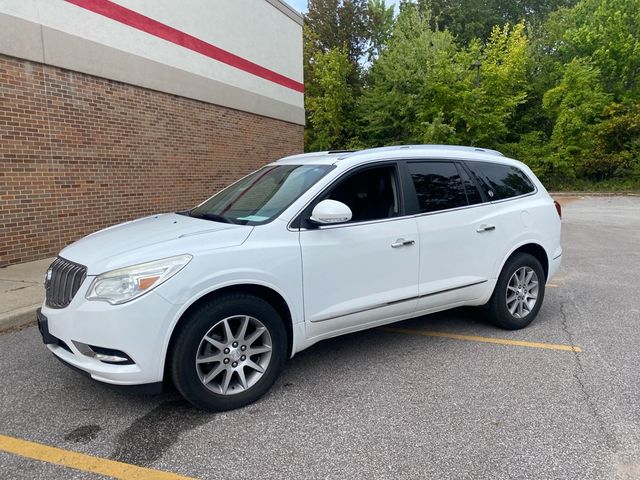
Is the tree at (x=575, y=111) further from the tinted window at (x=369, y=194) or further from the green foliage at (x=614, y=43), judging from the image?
the tinted window at (x=369, y=194)

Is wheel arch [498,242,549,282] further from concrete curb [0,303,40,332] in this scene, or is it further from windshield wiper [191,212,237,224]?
concrete curb [0,303,40,332]

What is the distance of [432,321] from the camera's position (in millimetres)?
5078

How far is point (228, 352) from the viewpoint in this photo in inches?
124

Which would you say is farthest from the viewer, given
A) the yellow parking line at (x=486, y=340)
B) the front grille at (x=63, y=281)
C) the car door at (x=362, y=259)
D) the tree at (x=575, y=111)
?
the tree at (x=575, y=111)

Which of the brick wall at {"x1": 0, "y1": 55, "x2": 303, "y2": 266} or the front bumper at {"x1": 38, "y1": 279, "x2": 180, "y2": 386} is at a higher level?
the brick wall at {"x1": 0, "y1": 55, "x2": 303, "y2": 266}

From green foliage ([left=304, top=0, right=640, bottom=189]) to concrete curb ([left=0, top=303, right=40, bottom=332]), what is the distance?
69.0 feet

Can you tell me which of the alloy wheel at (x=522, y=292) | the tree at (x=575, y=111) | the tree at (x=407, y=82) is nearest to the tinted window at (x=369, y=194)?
the alloy wheel at (x=522, y=292)

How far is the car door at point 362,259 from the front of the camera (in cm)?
348

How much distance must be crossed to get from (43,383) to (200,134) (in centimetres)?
848

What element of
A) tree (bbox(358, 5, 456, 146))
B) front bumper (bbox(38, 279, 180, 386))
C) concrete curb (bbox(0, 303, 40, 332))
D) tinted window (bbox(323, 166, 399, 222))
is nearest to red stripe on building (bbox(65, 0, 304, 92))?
concrete curb (bbox(0, 303, 40, 332))

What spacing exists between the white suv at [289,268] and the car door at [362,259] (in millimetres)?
11

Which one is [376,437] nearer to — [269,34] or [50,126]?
[50,126]

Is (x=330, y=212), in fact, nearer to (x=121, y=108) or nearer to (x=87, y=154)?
(x=87, y=154)

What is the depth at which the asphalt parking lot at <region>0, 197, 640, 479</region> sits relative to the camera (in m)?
2.60
